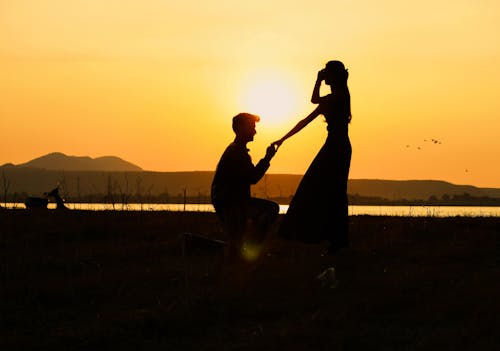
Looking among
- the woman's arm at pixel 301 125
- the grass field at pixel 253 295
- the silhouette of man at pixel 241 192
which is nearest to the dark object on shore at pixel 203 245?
the grass field at pixel 253 295

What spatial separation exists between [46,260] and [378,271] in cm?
506

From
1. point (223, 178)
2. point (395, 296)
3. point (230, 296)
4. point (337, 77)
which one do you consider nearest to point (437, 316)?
point (395, 296)

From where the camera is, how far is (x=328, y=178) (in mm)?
12961

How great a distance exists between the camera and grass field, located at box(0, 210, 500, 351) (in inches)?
326

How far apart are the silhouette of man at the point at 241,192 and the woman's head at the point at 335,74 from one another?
5.01 feet

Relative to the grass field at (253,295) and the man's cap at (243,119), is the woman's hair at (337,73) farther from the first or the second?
the grass field at (253,295)

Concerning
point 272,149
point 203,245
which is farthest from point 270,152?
point 203,245

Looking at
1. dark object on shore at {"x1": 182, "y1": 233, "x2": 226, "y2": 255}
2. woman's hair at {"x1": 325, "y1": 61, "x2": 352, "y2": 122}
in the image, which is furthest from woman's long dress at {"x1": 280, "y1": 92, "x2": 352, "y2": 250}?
dark object on shore at {"x1": 182, "y1": 233, "x2": 226, "y2": 255}

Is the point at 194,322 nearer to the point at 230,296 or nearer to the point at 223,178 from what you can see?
the point at 230,296

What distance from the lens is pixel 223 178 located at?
39.2 ft

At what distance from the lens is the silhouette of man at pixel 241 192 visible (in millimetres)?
11789

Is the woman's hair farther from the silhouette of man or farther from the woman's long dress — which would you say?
the silhouette of man

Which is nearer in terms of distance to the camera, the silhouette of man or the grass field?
the grass field

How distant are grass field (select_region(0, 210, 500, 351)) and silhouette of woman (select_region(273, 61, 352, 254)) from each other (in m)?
0.48
